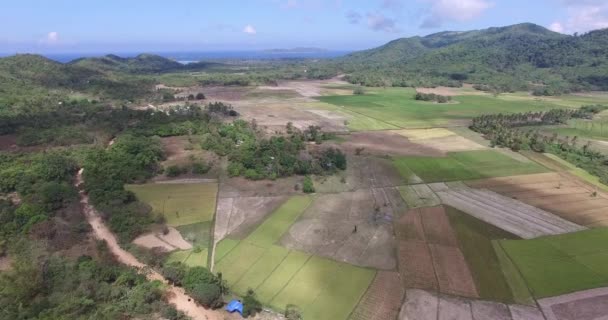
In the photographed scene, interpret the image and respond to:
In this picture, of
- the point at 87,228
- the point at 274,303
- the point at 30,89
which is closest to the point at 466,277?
the point at 274,303

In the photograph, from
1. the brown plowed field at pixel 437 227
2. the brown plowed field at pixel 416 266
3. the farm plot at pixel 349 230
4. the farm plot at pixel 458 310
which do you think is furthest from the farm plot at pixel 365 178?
the farm plot at pixel 458 310

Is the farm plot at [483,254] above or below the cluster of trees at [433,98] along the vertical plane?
below

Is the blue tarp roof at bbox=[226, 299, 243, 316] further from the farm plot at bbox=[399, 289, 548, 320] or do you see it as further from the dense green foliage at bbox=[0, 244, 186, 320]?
the farm plot at bbox=[399, 289, 548, 320]

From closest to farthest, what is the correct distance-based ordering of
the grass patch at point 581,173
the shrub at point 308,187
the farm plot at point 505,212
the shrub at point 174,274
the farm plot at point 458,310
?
the farm plot at point 458,310 → the shrub at point 174,274 → the farm plot at point 505,212 → the shrub at point 308,187 → the grass patch at point 581,173

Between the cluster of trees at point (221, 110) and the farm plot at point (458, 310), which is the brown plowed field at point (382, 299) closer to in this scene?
the farm plot at point (458, 310)

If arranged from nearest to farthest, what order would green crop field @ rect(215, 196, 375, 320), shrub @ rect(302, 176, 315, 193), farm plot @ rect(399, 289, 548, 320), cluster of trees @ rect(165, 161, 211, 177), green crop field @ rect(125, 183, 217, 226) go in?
1. farm plot @ rect(399, 289, 548, 320)
2. green crop field @ rect(215, 196, 375, 320)
3. green crop field @ rect(125, 183, 217, 226)
4. shrub @ rect(302, 176, 315, 193)
5. cluster of trees @ rect(165, 161, 211, 177)

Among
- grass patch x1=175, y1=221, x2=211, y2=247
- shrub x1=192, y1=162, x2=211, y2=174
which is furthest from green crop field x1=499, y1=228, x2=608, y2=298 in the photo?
shrub x1=192, y1=162, x2=211, y2=174

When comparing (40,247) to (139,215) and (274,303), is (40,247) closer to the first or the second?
(139,215)
